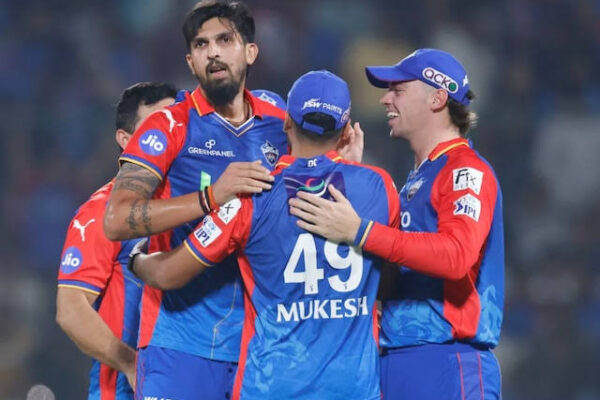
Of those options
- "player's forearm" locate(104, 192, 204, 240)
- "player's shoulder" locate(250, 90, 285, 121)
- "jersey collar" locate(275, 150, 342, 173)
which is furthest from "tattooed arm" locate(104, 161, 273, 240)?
"player's shoulder" locate(250, 90, 285, 121)

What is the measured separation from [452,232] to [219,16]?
4.87ft

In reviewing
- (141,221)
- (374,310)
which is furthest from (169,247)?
(374,310)

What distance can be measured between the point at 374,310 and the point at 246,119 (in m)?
1.12

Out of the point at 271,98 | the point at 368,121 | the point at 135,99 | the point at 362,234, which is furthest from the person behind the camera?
the point at 368,121

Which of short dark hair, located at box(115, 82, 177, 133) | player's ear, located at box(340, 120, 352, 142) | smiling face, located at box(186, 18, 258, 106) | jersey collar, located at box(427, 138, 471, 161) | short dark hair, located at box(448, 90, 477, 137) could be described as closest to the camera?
player's ear, located at box(340, 120, 352, 142)

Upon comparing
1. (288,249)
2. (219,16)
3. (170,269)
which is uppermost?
(219,16)

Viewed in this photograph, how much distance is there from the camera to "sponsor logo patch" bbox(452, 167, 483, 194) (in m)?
3.67

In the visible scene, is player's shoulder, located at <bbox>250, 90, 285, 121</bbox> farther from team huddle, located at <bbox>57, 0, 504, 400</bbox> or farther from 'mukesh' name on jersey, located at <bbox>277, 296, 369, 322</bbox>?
'mukesh' name on jersey, located at <bbox>277, 296, 369, 322</bbox>

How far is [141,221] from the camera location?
3.65m

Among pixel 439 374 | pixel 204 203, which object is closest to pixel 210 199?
pixel 204 203

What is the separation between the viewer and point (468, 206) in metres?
3.62

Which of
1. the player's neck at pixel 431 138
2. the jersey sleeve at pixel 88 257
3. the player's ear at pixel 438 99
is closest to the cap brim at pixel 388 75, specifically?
the player's ear at pixel 438 99

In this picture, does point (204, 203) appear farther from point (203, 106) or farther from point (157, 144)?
point (203, 106)

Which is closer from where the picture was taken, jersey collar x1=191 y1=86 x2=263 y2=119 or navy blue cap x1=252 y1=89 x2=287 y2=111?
jersey collar x1=191 y1=86 x2=263 y2=119
